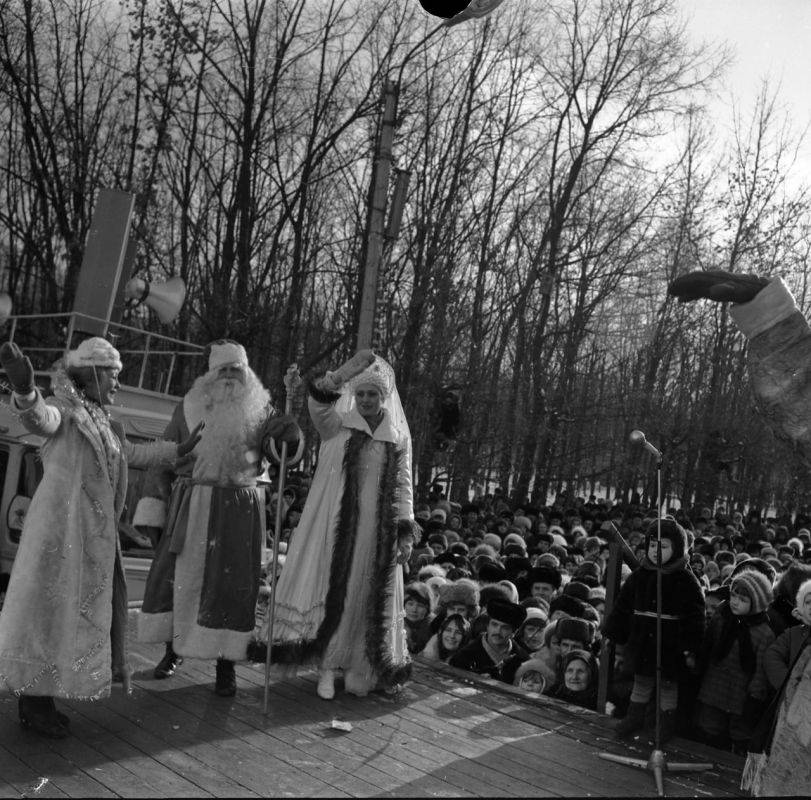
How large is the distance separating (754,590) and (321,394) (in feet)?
8.74

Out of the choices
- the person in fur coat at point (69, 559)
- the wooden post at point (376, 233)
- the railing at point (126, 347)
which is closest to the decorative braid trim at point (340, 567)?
the person in fur coat at point (69, 559)

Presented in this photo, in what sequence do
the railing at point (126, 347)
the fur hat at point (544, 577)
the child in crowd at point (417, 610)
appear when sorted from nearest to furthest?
1. the child in crowd at point (417, 610)
2. the fur hat at point (544, 577)
3. the railing at point (126, 347)

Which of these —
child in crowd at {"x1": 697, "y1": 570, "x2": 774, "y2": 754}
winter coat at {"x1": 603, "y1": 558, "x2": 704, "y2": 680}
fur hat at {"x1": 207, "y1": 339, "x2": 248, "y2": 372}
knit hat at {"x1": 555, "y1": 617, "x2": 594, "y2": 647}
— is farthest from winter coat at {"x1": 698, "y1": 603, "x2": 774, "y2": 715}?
fur hat at {"x1": 207, "y1": 339, "x2": 248, "y2": 372}

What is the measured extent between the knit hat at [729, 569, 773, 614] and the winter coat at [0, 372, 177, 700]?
10.8ft

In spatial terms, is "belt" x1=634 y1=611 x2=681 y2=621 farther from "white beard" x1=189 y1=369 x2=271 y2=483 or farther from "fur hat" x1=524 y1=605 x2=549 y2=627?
"white beard" x1=189 y1=369 x2=271 y2=483

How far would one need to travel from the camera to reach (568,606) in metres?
7.80

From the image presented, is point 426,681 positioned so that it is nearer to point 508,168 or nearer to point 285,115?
point 285,115

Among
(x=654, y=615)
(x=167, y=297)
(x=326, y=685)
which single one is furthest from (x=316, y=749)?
(x=167, y=297)

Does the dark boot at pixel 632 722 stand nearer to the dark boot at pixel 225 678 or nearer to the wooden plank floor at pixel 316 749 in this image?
the wooden plank floor at pixel 316 749

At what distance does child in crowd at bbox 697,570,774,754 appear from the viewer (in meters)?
5.46

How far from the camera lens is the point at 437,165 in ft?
66.7

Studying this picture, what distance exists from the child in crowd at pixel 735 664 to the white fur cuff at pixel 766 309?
374cm

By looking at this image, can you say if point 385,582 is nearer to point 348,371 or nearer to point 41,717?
point 348,371

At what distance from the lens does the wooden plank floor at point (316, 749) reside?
4.11 metres
